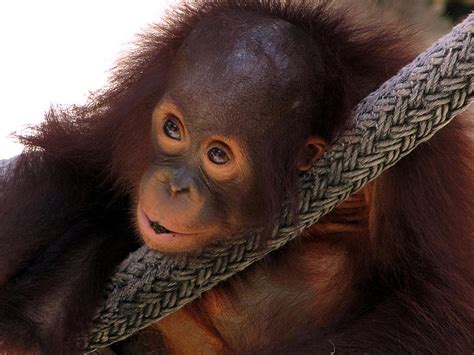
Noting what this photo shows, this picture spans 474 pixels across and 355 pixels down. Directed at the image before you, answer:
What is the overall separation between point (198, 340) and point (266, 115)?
36.8 inches

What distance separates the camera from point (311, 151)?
3.05 meters

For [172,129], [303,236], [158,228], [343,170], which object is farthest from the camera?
[303,236]

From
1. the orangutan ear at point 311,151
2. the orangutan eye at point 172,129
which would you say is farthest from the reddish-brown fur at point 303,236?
the orangutan eye at point 172,129

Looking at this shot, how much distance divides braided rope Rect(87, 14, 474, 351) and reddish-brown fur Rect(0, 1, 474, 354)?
0.12 metres

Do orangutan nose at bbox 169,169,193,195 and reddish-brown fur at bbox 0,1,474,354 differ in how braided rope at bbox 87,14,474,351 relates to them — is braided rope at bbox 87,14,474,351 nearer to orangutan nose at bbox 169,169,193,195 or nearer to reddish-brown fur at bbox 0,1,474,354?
reddish-brown fur at bbox 0,1,474,354

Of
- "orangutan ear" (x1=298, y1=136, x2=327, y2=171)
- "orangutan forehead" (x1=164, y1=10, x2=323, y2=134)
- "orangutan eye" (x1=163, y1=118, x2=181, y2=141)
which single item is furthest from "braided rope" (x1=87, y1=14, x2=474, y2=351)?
"orangutan eye" (x1=163, y1=118, x2=181, y2=141)

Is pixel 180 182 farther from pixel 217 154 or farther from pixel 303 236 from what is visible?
pixel 303 236

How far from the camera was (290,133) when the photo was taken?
298 cm

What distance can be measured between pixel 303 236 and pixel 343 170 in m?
0.56

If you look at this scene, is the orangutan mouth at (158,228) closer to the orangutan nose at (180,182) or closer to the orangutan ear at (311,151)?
the orangutan nose at (180,182)

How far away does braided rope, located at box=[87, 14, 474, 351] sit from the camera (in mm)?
2621

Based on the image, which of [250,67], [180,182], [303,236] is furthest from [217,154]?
[303,236]

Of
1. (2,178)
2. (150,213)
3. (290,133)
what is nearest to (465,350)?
(290,133)

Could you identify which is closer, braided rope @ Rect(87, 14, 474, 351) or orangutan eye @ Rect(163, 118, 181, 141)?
braided rope @ Rect(87, 14, 474, 351)
